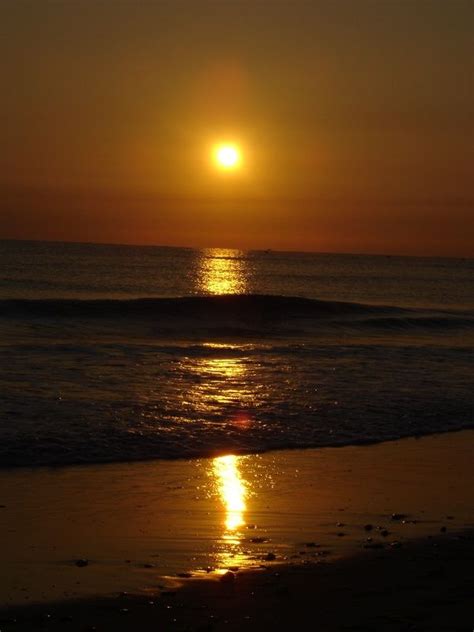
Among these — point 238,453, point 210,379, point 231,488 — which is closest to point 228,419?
point 238,453

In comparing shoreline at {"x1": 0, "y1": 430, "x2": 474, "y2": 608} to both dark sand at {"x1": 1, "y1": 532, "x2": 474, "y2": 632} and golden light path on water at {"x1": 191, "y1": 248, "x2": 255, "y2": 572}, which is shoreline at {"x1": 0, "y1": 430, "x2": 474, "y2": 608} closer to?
golden light path on water at {"x1": 191, "y1": 248, "x2": 255, "y2": 572}

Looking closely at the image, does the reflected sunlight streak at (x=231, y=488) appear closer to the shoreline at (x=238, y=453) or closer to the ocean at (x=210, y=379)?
the shoreline at (x=238, y=453)

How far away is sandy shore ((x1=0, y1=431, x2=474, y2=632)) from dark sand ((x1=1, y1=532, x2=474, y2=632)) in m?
0.01

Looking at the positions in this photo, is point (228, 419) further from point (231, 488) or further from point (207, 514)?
point (207, 514)

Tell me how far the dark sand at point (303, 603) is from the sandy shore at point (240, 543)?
1 centimetres

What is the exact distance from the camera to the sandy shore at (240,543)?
19.6ft

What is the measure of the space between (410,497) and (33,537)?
4010mm

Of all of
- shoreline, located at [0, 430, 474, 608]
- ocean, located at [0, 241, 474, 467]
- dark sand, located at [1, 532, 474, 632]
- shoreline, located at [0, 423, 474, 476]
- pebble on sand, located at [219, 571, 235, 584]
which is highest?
ocean, located at [0, 241, 474, 467]

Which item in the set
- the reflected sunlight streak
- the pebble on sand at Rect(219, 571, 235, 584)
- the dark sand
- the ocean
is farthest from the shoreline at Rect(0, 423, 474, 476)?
the dark sand

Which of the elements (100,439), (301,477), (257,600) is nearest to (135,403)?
(100,439)

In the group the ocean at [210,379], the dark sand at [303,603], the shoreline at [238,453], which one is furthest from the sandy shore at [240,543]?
the ocean at [210,379]

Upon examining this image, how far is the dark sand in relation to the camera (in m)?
5.72

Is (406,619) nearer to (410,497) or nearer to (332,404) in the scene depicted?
(410,497)

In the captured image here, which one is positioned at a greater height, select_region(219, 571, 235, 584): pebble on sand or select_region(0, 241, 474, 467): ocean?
select_region(0, 241, 474, 467): ocean
